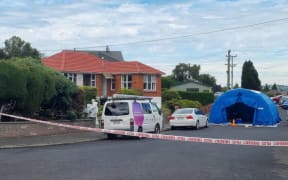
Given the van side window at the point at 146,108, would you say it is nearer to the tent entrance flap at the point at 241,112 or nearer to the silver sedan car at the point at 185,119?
the silver sedan car at the point at 185,119

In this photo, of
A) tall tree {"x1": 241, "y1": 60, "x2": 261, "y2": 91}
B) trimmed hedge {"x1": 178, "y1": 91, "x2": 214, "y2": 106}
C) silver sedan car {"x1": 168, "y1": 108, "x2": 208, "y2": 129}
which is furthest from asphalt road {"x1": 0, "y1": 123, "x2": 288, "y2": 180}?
tall tree {"x1": 241, "y1": 60, "x2": 261, "y2": 91}

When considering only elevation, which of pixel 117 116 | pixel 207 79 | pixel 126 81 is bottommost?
pixel 117 116

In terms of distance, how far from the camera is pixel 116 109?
23453 millimetres

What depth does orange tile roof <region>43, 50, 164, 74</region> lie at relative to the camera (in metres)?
56.1

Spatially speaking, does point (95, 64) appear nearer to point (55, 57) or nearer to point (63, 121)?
point (55, 57)

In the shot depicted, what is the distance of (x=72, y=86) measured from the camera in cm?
2681

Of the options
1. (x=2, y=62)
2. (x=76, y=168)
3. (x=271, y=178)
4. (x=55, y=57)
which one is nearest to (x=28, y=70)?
(x=2, y=62)

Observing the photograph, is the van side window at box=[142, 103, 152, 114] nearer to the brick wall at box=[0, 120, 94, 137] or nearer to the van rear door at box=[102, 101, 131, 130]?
the van rear door at box=[102, 101, 131, 130]

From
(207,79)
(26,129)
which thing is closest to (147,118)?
(26,129)

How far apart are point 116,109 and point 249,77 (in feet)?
271

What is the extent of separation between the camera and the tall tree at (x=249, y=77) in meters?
102

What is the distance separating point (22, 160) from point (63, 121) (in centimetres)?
1181

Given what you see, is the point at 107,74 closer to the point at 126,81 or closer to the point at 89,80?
the point at 89,80

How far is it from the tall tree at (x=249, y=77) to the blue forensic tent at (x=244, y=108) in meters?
59.4
